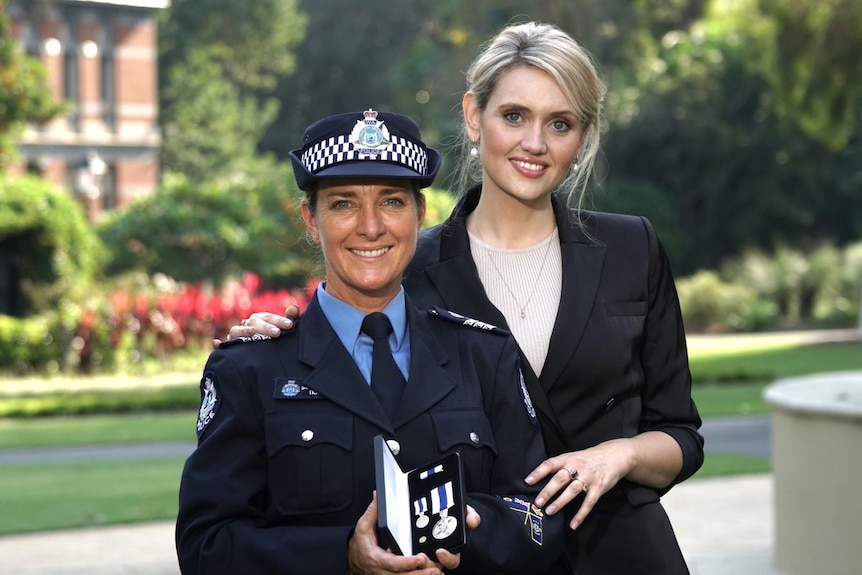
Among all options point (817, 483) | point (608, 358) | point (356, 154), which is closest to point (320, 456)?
point (356, 154)

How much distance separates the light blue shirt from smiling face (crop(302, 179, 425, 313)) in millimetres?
24

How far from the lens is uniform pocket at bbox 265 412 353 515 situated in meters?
2.78

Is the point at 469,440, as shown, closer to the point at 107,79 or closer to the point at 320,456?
the point at 320,456

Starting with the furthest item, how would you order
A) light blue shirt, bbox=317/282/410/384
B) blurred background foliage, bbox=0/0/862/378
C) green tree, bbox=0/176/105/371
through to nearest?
green tree, bbox=0/176/105/371
blurred background foliage, bbox=0/0/862/378
light blue shirt, bbox=317/282/410/384

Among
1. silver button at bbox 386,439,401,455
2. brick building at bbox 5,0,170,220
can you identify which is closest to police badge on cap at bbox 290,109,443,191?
silver button at bbox 386,439,401,455

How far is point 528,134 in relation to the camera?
11.1 feet

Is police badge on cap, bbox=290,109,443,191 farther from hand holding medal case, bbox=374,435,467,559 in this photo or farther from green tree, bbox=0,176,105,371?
green tree, bbox=0,176,105,371

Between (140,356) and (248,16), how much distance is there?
34.8 m

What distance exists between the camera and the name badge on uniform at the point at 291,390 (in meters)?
2.81

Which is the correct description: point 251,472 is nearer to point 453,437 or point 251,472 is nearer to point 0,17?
point 453,437

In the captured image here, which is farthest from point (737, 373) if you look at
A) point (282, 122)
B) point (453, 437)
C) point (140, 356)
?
point (282, 122)

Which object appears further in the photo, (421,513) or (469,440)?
(469,440)

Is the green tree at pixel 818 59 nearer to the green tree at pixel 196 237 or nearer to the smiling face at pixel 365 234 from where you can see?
the green tree at pixel 196 237

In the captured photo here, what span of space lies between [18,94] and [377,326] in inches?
628
